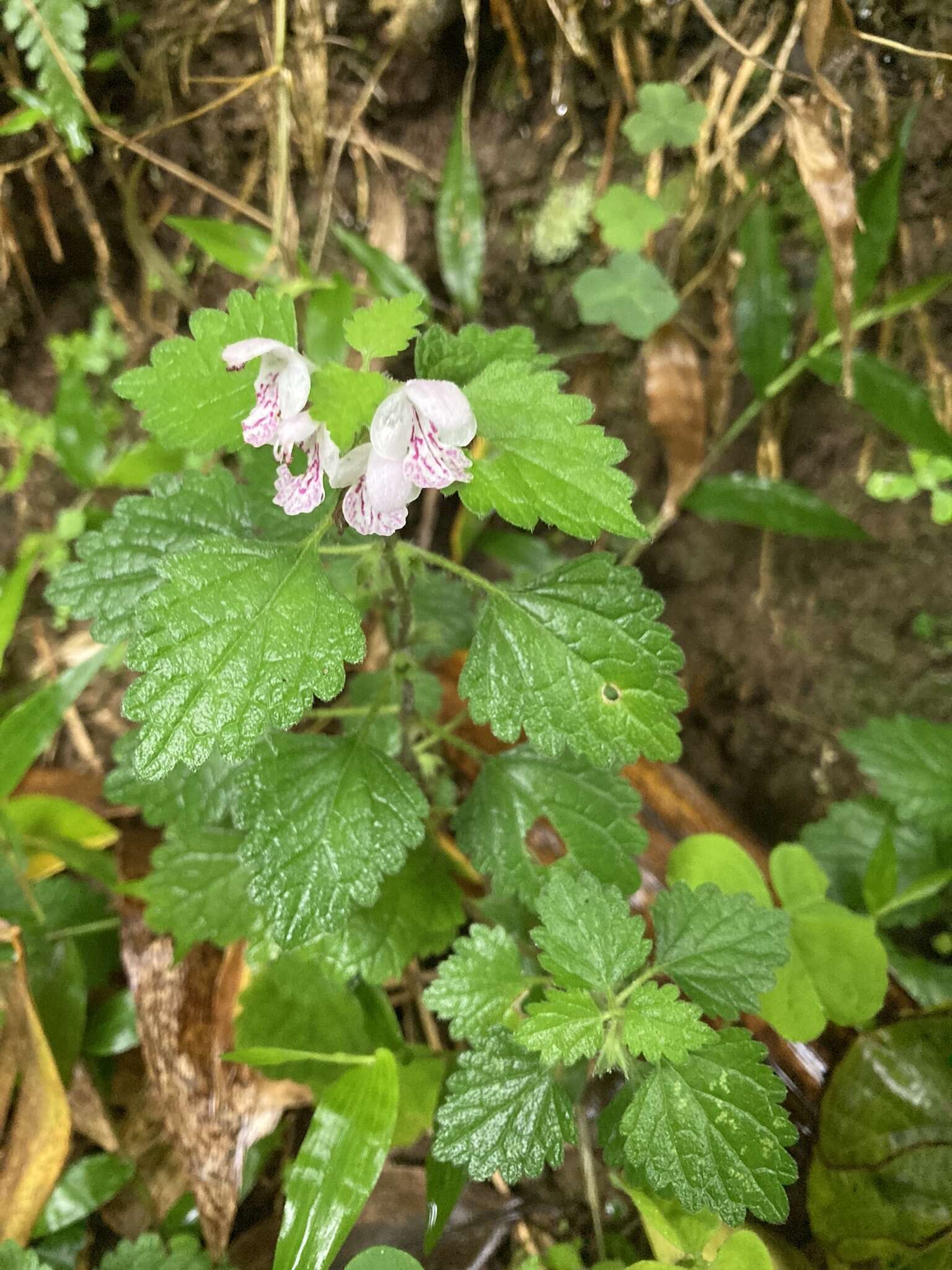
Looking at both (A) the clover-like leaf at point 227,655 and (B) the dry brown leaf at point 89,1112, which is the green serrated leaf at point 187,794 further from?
(B) the dry brown leaf at point 89,1112

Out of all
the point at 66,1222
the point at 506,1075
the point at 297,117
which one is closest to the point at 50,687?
the point at 66,1222

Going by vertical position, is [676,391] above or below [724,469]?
above

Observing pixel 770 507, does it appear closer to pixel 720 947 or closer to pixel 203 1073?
pixel 720 947

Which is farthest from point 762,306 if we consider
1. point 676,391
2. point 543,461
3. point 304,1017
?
point 304,1017

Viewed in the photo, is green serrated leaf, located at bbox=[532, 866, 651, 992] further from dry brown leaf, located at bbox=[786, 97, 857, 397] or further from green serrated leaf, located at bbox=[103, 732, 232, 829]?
dry brown leaf, located at bbox=[786, 97, 857, 397]

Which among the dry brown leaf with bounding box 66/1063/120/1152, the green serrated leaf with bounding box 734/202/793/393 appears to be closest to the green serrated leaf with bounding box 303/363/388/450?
the green serrated leaf with bounding box 734/202/793/393
